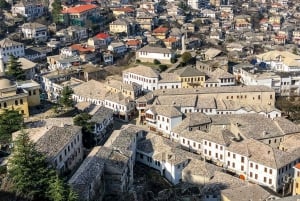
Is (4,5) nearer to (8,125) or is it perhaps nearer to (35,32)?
(35,32)

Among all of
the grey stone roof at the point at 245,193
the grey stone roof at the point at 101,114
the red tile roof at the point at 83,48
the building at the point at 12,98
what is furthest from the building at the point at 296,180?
the red tile roof at the point at 83,48

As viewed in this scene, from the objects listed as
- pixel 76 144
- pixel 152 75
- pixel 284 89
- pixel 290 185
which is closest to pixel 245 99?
pixel 284 89

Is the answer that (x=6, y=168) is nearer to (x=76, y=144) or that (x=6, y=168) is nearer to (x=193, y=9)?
(x=76, y=144)

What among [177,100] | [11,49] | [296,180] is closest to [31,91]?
[177,100]

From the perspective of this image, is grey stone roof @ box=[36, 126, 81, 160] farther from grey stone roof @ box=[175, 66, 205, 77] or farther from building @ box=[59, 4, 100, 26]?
building @ box=[59, 4, 100, 26]

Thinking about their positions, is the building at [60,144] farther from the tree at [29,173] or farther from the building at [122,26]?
the building at [122,26]
